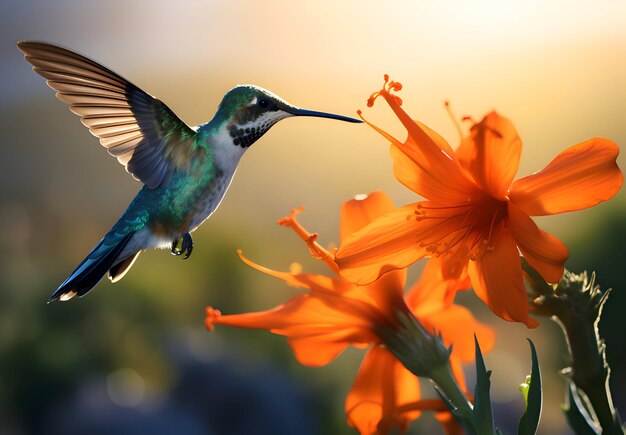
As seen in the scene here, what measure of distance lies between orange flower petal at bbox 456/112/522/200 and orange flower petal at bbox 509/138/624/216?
2 centimetres

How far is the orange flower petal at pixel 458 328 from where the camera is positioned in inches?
35.6

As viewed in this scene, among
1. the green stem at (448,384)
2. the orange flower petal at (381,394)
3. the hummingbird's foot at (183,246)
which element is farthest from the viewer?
the hummingbird's foot at (183,246)

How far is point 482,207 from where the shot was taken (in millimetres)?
747

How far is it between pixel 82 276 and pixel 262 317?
280 millimetres

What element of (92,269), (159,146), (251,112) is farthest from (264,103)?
(92,269)

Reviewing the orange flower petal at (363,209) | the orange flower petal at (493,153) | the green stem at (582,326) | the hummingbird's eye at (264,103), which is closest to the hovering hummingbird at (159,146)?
the hummingbird's eye at (264,103)

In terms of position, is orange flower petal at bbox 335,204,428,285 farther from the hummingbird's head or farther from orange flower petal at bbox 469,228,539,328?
the hummingbird's head

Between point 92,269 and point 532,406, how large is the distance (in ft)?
1.80

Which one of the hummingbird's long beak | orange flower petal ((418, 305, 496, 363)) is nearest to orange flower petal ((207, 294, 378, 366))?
orange flower petal ((418, 305, 496, 363))

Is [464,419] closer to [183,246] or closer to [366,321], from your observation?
[366,321]

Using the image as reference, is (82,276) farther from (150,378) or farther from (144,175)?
(150,378)

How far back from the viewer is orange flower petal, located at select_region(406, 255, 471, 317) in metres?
0.77

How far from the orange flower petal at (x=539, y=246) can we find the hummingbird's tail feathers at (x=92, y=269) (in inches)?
19.0

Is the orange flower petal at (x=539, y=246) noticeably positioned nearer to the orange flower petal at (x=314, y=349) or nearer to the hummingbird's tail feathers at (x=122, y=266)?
the orange flower petal at (x=314, y=349)
